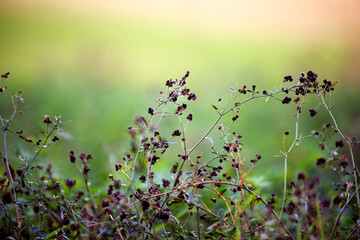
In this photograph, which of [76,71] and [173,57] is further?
[173,57]

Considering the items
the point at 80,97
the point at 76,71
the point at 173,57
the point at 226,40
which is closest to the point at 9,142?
the point at 80,97

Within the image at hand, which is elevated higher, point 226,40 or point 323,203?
point 226,40

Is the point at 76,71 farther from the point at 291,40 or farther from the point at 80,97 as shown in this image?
the point at 291,40

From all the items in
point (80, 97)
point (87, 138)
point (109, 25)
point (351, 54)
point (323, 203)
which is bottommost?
point (323, 203)

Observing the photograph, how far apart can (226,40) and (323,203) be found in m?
7.18

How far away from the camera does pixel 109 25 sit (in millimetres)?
8117

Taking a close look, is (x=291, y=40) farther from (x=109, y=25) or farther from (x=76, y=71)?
(x=76, y=71)

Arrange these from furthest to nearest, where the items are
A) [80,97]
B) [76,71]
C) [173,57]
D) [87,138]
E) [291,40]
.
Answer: [291,40]
[173,57]
[76,71]
[80,97]
[87,138]

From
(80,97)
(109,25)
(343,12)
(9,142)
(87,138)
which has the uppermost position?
(109,25)

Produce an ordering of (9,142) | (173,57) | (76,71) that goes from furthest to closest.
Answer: (173,57) < (76,71) < (9,142)

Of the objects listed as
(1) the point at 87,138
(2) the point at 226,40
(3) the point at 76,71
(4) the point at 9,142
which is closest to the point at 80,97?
(3) the point at 76,71

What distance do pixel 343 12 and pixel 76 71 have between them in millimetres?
4327

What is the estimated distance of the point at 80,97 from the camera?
4969 mm

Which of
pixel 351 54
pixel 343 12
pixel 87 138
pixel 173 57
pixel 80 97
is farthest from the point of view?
pixel 173 57
